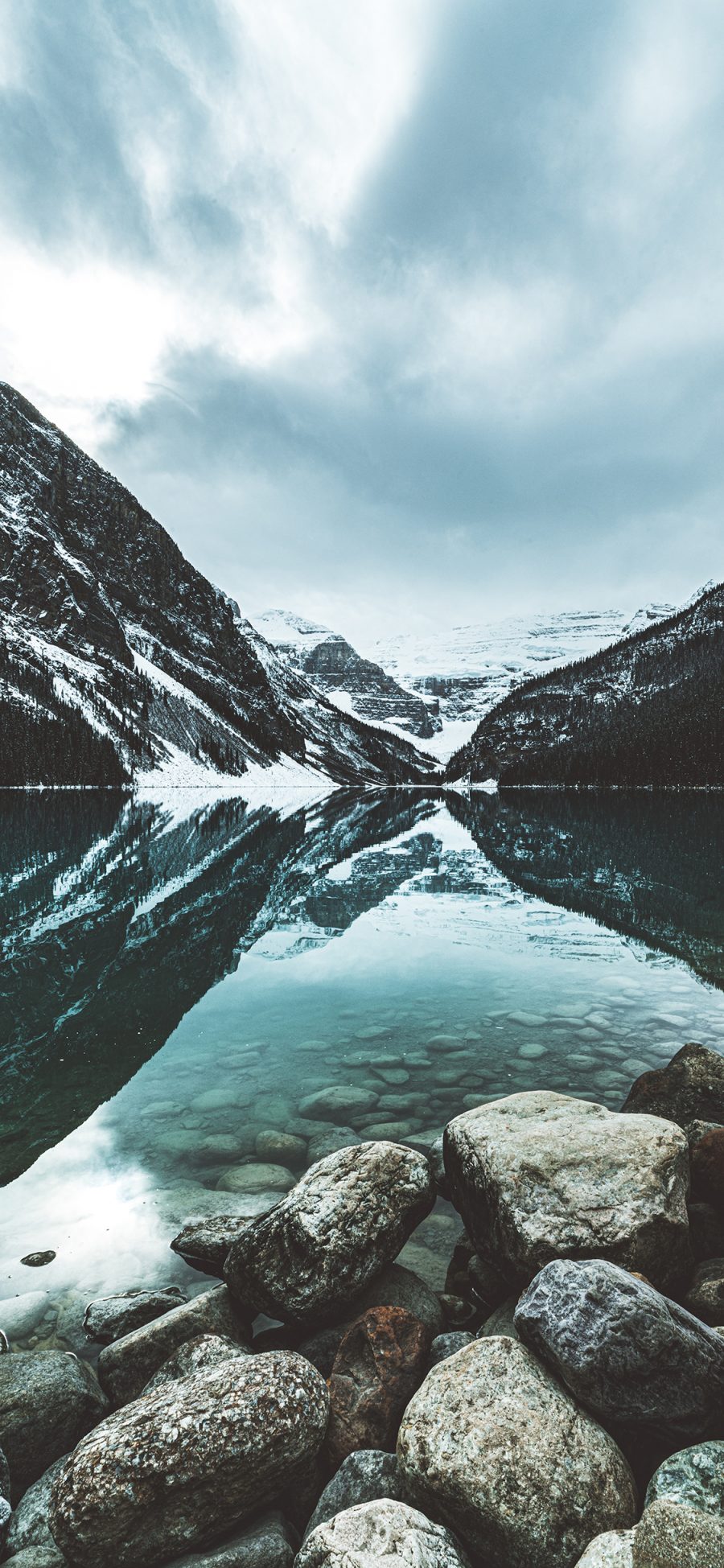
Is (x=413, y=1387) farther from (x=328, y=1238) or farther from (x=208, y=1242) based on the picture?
(x=208, y=1242)

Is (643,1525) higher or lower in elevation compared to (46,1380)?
higher

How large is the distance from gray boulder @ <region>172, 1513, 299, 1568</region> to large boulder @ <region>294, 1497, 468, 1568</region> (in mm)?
428

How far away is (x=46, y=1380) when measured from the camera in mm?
5477

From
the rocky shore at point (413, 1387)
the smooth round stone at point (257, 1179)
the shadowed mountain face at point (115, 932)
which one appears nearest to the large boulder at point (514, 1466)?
the rocky shore at point (413, 1387)

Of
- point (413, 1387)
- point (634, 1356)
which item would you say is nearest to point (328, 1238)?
point (413, 1387)

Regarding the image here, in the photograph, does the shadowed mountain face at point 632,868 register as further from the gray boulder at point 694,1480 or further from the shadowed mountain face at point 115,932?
the gray boulder at point 694,1480

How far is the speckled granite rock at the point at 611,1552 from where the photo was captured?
3434 millimetres

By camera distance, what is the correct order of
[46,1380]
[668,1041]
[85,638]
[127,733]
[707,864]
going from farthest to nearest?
[85,638] → [127,733] → [707,864] → [668,1041] → [46,1380]

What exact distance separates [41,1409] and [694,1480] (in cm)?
456

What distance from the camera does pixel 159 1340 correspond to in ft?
19.6

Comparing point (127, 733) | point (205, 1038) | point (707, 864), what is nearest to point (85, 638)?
point (127, 733)

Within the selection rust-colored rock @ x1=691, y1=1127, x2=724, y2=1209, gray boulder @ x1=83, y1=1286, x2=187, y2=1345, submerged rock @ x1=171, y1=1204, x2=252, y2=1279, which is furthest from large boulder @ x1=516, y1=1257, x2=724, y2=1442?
submerged rock @ x1=171, y1=1204, x2=252, y2=1279

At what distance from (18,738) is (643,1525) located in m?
160

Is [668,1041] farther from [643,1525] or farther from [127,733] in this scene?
[127,733]
